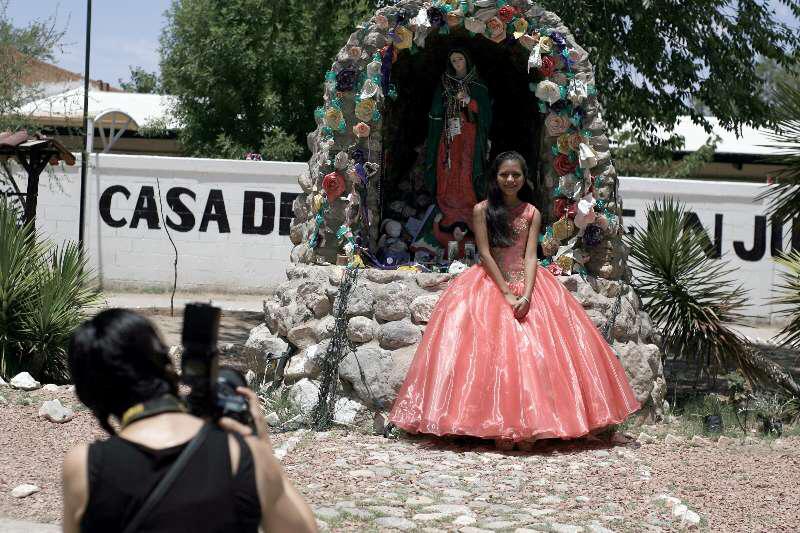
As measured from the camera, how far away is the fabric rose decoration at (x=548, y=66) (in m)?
8.39

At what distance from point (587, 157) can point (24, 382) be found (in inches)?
192

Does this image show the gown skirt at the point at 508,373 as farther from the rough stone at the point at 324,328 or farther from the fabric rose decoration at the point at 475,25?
the fabric rose decoration at the point at 475,25

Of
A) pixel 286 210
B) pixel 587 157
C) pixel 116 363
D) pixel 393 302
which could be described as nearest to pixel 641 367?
pixel 587 157

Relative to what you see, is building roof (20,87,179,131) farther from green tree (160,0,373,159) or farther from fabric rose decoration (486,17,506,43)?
fabric rose decoration (486,17,506,43)

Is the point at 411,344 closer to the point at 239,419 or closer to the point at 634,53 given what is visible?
the point at 239,419

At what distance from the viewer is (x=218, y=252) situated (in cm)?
1605

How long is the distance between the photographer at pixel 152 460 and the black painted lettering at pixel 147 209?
14.0 m

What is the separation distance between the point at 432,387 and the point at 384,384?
2.04 ft

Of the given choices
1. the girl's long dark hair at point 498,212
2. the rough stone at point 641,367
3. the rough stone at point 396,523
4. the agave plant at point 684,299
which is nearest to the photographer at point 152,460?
the rough stone at point 396,523

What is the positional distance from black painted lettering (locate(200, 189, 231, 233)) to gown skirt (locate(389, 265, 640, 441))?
891 cm

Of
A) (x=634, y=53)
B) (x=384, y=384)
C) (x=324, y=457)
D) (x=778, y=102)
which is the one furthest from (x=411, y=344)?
(x=634, y=53)

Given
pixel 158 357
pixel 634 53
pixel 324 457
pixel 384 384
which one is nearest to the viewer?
pixel 158 357

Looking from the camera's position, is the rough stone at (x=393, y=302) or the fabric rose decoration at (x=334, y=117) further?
the fabric rose decoration at (x=334, y=117)

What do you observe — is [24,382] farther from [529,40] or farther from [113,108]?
[113,108]
